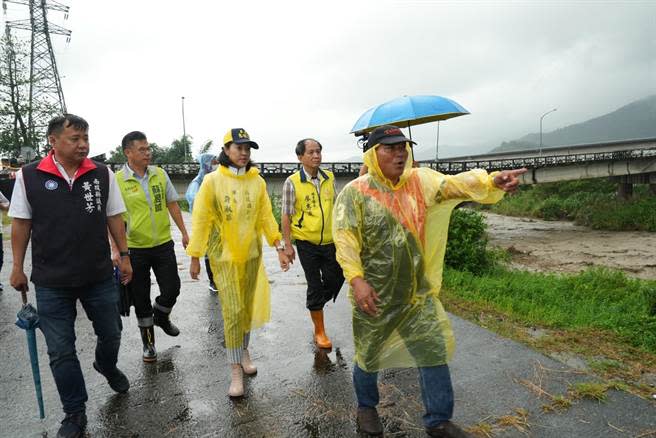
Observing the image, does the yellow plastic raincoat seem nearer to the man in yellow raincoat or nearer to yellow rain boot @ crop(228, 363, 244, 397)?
yellow rain boot @ crop(228, 363, 244, 397)

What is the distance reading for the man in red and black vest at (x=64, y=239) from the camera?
8.89ft

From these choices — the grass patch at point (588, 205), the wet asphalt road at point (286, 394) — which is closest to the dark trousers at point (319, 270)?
the wet asphalt road at point (286, 394)

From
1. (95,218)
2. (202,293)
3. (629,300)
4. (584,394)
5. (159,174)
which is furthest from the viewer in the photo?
(629,300)

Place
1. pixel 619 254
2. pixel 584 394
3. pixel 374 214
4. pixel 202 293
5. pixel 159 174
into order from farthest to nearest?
pixel 619 254 < pixel 202 293 < pixel 159 174 < pixel 584 394 < pixel 374 214

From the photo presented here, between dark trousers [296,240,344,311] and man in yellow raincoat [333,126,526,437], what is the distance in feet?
4.62

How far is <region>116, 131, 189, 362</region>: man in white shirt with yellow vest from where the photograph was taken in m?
3.80

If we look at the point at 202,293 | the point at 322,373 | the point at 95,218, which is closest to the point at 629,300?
the point at 322,373

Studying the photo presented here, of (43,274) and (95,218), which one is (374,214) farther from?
(43,274)

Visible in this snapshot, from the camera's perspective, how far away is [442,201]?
2729 millimetres

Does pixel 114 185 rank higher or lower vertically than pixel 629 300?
higher

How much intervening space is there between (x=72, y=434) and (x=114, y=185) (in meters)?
1.65

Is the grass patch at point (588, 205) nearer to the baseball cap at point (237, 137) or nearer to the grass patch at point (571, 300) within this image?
the grass patch at point (571, 300)

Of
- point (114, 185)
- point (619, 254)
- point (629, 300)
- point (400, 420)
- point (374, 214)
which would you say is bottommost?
point (619, 254)

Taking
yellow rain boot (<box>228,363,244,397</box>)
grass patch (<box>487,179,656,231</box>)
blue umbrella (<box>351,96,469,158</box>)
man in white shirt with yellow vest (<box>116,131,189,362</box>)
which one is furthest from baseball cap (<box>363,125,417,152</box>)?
grass patch (<box>487,179,656,231</box>)
